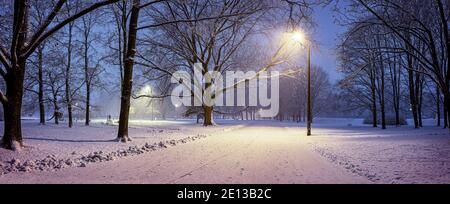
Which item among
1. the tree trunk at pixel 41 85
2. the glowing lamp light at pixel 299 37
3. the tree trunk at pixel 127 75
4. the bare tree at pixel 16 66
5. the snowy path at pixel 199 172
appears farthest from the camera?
the tree trunk at pixel 41 85

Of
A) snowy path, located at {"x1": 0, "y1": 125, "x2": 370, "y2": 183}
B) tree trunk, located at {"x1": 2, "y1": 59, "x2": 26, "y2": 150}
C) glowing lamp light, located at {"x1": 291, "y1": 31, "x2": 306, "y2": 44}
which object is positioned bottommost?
snowy path, located at {"x1": 0, "y1": 125, "x2": 370, "y2": 183}

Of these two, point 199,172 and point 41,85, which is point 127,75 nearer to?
point 199,172

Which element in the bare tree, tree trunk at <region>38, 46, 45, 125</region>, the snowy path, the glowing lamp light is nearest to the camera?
the snowy path

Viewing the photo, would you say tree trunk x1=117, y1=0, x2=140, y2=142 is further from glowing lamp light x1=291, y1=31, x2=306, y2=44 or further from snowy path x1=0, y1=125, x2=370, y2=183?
glowing lamp light x1=291, y1=31, x2=306, y2=44

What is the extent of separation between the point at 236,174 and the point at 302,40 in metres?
14.6

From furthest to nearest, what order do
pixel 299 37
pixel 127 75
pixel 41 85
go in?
pixel 41 85 < pixel 299 37 < pixel 127 75

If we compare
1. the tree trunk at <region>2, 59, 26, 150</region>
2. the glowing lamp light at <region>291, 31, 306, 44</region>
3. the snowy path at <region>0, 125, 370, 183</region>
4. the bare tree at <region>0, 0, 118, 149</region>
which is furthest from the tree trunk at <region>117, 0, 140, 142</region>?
the glowing lamp light at <region>291, 31, 306, 44</region>

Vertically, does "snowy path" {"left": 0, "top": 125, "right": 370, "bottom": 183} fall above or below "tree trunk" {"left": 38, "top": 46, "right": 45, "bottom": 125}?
below

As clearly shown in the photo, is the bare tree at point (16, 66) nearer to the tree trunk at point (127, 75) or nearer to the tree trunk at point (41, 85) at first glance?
the tree trunk at point (127, 75)

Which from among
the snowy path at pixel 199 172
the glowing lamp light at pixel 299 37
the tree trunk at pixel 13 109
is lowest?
the snowy path at pixel 199 172

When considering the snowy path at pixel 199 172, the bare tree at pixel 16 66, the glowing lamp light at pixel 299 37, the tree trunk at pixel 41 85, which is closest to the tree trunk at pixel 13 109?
the bare tree at pixel 16 66

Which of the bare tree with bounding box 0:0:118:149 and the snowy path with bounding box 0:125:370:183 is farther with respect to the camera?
the bare tree with bounding box 0:0:118:149

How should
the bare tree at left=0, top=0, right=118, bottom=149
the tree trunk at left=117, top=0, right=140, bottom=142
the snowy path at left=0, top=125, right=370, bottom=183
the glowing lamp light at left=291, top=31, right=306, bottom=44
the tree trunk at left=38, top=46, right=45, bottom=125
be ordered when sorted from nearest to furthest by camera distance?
the snowy path at left=0, top=125, right=370, bottom=183 → the bare tree at left=0, top=0, right=118, bottom=149 → the tree trunk at left=117, top=0, right=140, bottom=142 → the glowing lamp light at left=291, top=31, right=306, bottom=44 → the tree trunk at left=38, top=46, right=45, bottom=125

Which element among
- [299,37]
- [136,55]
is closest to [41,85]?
[136,55]
